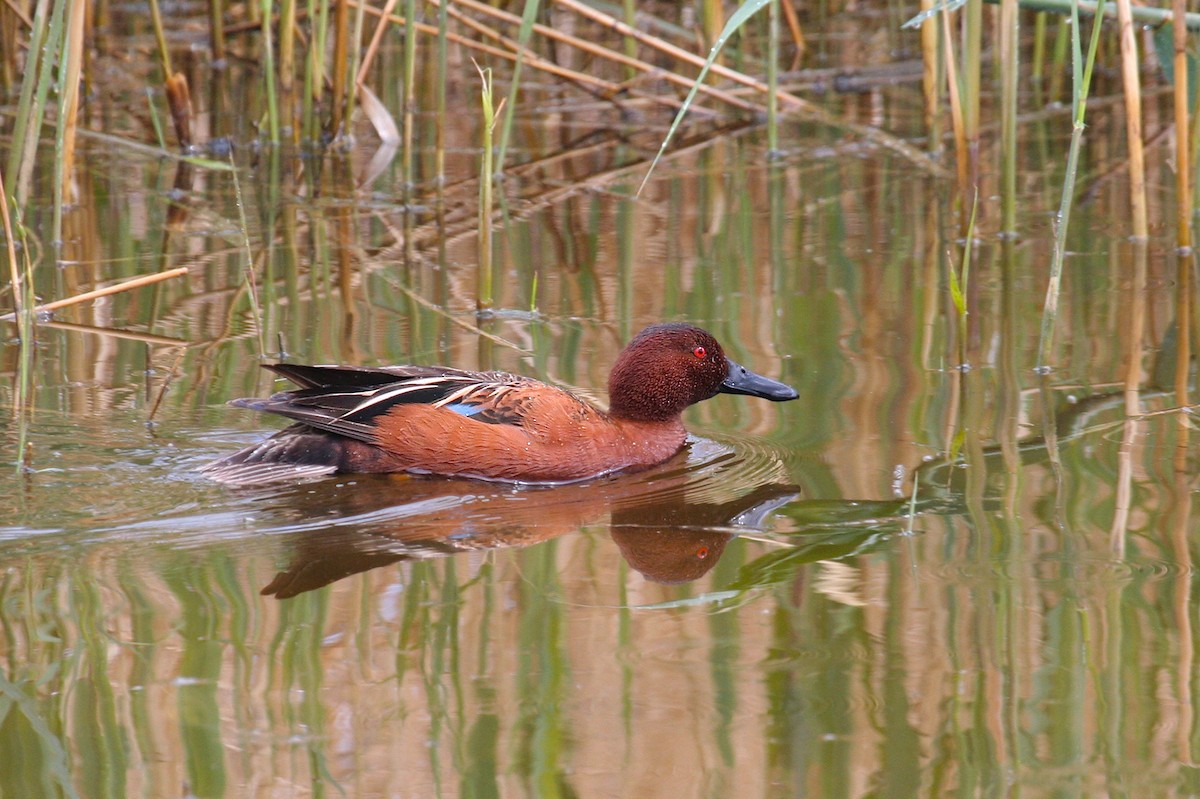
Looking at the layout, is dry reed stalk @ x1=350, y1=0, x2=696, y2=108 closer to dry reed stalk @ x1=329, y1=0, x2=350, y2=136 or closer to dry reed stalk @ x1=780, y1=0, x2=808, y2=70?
dry reed stalk @ x1=329, y1=0, x2=350, y2=136

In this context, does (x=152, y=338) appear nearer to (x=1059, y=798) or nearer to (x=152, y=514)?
(x=152, y=514)

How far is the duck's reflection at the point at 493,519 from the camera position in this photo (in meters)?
4.53

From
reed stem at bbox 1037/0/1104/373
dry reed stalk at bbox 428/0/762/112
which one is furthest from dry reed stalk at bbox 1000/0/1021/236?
dry reed stalk at bbox 428/0/762/112

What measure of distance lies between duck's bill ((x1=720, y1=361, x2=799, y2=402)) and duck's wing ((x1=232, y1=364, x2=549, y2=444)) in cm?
74

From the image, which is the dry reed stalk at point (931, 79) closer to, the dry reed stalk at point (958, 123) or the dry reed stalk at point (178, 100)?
the dry reed stalk at point (958, 123)

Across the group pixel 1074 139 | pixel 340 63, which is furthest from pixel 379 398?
pixel 340 63

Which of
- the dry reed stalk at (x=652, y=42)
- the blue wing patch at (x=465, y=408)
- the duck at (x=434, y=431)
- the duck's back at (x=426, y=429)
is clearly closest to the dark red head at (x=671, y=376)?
the duck at (x=434, y=431)

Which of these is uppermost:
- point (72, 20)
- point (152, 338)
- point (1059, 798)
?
point (72, 20)

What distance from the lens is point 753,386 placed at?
576 cm

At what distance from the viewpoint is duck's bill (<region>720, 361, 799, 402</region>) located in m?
5.70

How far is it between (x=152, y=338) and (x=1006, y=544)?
119 inches

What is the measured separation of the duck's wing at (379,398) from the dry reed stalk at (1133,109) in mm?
3113

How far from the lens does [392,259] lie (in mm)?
7793

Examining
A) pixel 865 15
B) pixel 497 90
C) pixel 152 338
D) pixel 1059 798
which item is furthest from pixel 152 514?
pixel 865 15
